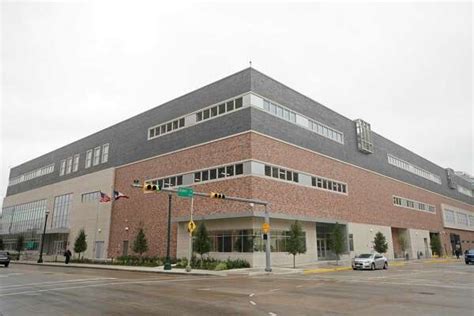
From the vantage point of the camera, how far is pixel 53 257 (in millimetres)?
58375

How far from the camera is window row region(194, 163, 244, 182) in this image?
34250mm

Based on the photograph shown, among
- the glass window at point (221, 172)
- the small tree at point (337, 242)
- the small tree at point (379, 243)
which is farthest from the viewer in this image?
the small tree at point (379, 243)

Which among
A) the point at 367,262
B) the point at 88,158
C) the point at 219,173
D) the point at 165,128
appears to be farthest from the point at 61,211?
the point at 367,262

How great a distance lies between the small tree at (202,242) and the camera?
107ft

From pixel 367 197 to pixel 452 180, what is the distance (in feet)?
143

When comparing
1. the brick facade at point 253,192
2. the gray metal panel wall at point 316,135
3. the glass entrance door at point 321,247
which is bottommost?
the glass entrance door at point 321,247

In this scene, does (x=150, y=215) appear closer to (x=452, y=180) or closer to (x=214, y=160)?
(x=214, y=160)

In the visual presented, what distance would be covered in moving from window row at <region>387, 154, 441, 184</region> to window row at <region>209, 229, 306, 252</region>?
31801mm

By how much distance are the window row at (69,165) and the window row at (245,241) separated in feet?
111

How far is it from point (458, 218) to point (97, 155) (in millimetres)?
73975

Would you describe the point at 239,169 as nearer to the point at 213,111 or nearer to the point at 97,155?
the point at 213,111

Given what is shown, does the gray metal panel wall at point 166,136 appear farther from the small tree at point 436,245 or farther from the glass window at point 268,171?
the small tree at point 436,245

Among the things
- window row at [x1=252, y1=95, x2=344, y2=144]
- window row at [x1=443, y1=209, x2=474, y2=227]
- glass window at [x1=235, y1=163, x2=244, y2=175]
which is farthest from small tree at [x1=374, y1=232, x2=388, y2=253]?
window row at [x1=443, y1=209, x2=474, y2=227]

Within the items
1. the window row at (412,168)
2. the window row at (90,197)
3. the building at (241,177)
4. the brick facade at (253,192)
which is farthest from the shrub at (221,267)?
the window row at (412,168)
